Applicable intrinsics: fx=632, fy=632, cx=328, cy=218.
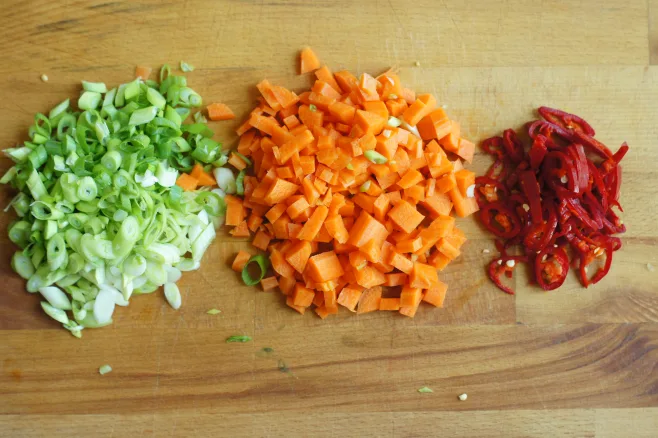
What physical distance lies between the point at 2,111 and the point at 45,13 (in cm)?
43

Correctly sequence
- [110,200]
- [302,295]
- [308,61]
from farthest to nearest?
[308,61], [302,295], [110,200]

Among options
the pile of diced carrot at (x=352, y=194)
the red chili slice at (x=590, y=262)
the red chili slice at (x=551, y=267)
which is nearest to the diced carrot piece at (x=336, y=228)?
the pile of diced carrot at (x=352, y=194)

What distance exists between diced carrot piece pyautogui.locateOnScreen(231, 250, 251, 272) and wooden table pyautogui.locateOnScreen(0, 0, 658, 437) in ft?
0.14

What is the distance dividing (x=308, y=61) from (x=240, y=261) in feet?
2.72

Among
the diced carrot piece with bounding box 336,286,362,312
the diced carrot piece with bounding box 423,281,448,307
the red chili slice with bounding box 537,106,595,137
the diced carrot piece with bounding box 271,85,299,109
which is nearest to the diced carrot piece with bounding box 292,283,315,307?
the diced carrot piece with bounding box 336,286,362,312

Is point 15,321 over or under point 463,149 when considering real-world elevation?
under

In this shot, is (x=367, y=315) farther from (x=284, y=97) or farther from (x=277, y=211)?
(x=284, y=97)

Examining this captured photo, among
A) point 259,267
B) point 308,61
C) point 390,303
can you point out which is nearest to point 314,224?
point 259,267

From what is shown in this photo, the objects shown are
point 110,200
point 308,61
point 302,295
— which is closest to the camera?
point 110,200

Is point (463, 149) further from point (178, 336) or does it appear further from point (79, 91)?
point (79, 91)

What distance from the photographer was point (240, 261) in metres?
2.43

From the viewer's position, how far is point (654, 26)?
8.36 ft

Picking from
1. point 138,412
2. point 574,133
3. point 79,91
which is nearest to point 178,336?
point 138,412

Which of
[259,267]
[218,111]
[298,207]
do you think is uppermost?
[218,111]
